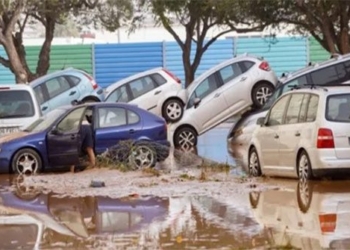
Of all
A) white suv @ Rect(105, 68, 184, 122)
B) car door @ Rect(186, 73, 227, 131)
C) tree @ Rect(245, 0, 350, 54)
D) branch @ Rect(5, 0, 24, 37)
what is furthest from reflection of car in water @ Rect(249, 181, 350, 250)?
branch @ Rect(5, 0, 24, 37)

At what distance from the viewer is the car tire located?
24.9 meters

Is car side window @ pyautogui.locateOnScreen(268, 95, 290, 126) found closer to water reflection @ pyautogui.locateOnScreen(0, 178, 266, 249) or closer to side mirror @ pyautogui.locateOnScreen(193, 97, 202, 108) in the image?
water reflection @ pyautogui.locateOnScreen(0, 178, 266, 249)

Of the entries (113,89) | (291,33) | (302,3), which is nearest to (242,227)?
(113,89)

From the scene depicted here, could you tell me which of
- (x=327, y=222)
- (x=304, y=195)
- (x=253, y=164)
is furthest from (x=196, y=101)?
(x=327, y=222)

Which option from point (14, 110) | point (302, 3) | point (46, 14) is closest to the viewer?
point (14, 110)

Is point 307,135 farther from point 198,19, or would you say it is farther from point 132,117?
point 198,19

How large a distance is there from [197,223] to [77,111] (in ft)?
25.8

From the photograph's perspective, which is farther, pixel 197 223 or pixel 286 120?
pixel 286 120

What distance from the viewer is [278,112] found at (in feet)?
54.6

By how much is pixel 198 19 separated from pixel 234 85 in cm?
1061

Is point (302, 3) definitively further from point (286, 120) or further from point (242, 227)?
point (242, 227)

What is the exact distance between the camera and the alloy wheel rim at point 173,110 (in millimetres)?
25703

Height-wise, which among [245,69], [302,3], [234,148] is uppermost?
[302,3]

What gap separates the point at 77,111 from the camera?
19.0m
